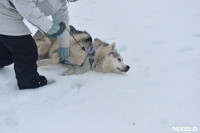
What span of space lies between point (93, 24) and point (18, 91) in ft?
9.75

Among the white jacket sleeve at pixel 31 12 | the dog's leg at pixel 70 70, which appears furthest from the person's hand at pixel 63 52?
the white jacket sleeve at pixel 31 12

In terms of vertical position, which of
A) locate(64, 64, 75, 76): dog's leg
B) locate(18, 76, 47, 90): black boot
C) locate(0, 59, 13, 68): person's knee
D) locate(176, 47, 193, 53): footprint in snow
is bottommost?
locate(64, 64, 75, 76): dog's leg

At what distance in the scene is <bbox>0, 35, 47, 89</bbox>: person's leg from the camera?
9.30 feet

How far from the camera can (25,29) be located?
9.31 ft

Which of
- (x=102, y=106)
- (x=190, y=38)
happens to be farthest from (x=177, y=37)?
(x=102, y=106)

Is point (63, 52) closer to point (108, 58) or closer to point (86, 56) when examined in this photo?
point (86, 56)

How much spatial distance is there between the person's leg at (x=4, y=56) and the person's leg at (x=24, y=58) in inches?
10.4

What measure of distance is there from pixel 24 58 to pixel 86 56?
1.24 m

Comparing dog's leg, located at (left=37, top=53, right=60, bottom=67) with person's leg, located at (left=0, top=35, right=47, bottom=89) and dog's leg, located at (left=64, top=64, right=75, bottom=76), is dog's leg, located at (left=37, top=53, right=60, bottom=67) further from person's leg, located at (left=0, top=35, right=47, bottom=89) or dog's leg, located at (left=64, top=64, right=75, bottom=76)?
person's leg, located at (left=0, top=35, right=47, bottom=89)

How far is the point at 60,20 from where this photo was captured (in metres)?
3.19

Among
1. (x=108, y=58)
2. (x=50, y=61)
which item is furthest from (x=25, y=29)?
(x=108, y=58)

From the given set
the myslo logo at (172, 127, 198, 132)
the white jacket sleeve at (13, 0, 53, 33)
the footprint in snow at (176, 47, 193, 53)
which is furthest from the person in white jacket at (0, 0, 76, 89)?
the footprint in snow at (176, 47, 193, 53)

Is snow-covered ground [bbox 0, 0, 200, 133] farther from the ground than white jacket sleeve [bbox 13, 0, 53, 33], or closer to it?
closer to it

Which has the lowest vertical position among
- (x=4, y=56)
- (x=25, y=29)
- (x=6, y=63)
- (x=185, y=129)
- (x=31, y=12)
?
(x=185, y=129)
